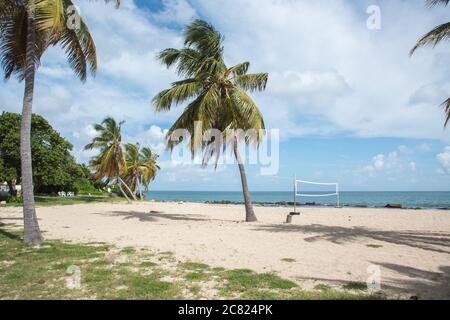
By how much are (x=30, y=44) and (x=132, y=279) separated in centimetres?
696

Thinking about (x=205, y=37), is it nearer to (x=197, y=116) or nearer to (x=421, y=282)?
(x=197, y=116)

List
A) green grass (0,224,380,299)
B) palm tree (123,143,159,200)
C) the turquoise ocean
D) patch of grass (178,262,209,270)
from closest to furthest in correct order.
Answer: green grass (0,224,380,299) < patch of grass (178,262,209,270) < palm tree (123,143,159,200) < the turquoise ocean

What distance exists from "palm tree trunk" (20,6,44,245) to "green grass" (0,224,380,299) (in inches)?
44.5

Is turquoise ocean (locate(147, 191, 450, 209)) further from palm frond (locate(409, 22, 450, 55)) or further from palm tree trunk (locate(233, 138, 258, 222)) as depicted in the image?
palm frond (locate(409, 22, 450, 55))

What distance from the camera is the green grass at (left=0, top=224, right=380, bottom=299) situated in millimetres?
4758

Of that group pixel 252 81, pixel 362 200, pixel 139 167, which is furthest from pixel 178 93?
pixel 362 200

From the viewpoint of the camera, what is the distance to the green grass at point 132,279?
4.76m

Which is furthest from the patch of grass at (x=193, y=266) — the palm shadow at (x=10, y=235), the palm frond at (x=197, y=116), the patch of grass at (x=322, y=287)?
the palm frond at (x=197, y=116)

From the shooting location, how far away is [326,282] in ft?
17.6

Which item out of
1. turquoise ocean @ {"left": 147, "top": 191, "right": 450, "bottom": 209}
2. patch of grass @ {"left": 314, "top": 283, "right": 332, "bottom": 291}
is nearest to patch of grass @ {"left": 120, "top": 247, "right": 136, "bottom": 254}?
patch of grass @ {"left": 314, "top": 283, "right": 332, "bottom": 291}

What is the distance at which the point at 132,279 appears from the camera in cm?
549

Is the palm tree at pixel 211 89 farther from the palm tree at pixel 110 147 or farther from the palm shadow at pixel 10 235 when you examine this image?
the palm tree at pixel 110 147

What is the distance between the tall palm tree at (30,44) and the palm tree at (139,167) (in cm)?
2892

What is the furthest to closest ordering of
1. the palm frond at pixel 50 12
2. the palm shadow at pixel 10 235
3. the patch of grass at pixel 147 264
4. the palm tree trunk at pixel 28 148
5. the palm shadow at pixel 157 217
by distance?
the palm shadow at pixel 157 217 < the palm shadow at pixel 10 235 < the palm tree trunk at pixel 28 148 < the palm frond at pixel 50 12 < the patch of grass at pixel 147 264
